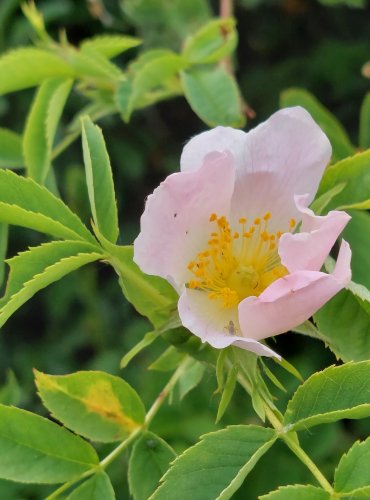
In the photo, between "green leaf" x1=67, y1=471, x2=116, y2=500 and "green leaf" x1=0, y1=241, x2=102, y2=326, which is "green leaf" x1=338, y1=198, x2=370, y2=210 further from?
"green leaf" x1=67, y1=471, x2=116, y2=500

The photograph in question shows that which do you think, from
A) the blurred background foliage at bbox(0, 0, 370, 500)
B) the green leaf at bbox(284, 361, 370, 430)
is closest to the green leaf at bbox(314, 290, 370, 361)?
the green leaf at bbox(284, 361, 370, 430)

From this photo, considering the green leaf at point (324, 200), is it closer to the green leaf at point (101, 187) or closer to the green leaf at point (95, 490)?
the green leaf at point (101, 187)

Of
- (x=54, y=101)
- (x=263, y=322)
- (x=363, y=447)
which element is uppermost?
(x=54, y=101)

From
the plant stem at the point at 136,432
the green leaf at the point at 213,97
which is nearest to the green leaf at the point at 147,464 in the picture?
the plant stem at the point at 136,432

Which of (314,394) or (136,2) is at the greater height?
(136,2)

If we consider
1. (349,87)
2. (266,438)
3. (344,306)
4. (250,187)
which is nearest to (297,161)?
(250,187)

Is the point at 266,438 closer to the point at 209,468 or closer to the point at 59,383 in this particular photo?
the point at 209,468

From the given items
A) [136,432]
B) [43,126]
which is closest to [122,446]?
[136,432]

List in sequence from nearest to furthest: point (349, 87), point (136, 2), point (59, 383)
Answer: point (59, 383) → point (136, 2) → point (349, 87)

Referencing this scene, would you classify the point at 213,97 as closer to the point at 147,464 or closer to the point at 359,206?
the point at 359,206
